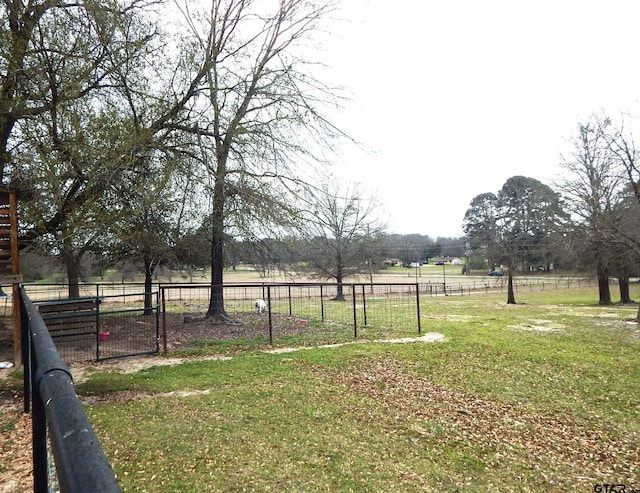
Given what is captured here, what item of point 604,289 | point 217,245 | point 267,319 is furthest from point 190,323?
point 604,289

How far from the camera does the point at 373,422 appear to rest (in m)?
4.57

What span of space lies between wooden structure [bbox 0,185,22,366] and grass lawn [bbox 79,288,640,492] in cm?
178

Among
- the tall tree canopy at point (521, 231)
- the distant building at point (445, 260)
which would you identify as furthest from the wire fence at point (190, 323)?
the distant building at point (445, 260)

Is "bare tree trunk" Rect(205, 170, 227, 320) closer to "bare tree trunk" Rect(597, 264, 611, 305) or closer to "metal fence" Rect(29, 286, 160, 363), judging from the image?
"metal fence" Rect(29, 286, 160, 363)

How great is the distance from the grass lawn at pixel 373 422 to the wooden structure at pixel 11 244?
1.78 metres

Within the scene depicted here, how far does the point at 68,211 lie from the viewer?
22.1ft

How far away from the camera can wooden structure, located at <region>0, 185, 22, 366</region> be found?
675 cm

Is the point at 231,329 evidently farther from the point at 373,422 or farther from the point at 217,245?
the point at 373,422

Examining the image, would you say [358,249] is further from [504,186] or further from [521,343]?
[504,186]

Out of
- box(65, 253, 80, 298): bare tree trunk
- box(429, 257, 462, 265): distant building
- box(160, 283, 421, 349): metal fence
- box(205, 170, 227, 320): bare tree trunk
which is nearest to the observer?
box(205, 170, 227, 320): bare tree trunk

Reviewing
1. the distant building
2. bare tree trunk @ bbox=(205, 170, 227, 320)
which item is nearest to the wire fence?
bare tree trunk @ bbox=(205, 170, 227, 320)

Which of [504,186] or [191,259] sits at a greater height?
[504,186]

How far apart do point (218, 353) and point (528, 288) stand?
39.0 m

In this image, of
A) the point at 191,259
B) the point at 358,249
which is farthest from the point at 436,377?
the point at 358,249
